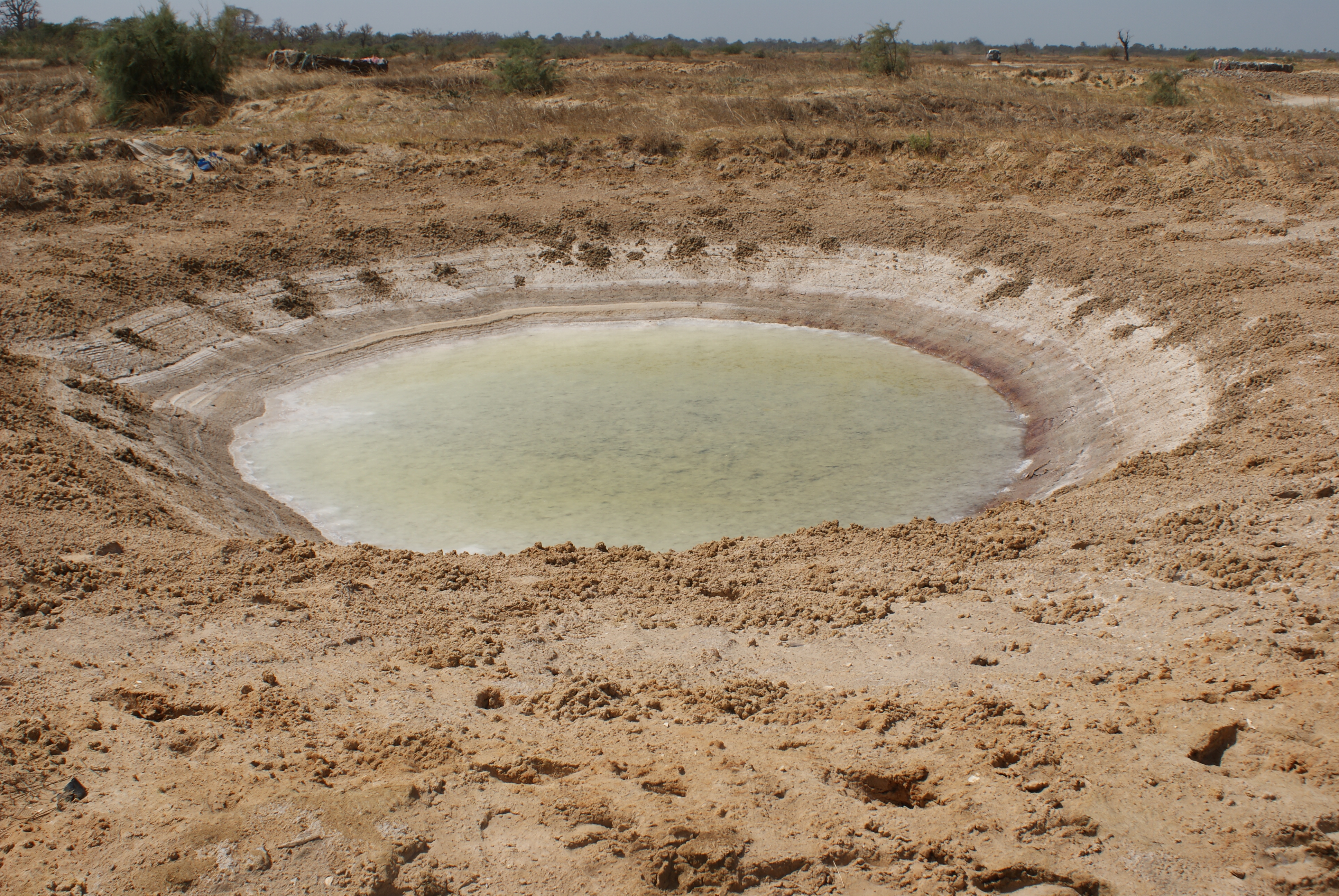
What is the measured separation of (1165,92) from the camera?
26938mm

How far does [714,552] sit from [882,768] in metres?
3.75

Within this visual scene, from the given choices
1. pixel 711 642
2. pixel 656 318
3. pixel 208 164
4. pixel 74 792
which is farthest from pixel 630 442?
pixel 208 164

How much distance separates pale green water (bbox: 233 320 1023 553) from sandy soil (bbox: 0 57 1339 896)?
794mm

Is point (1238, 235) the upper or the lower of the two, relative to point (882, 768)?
upper

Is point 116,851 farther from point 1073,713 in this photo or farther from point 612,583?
point 1073,713

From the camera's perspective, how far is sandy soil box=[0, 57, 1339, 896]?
12.4 ft

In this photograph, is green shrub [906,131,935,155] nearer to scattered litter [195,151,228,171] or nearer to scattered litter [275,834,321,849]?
scattered litter [195,151,228,171]

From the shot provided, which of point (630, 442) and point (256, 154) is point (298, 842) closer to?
point (630, 442)

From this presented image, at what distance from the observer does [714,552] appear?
8062 millimetres

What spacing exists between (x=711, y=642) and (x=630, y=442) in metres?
5.95

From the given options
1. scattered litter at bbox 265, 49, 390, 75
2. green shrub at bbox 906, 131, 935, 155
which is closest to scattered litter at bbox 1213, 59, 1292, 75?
green shrub at bbox 906, 131, 935, 155

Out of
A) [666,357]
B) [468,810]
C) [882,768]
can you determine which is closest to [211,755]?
[468,810]

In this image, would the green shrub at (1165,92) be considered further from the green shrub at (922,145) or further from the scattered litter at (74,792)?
the scattered litter at (74,792)

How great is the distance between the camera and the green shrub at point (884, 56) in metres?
36.3
